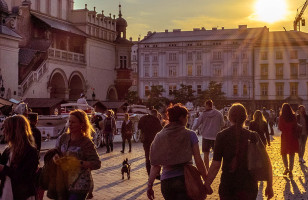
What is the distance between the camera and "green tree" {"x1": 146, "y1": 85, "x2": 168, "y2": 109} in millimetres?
83938

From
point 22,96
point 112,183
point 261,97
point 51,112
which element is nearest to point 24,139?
point 112,183

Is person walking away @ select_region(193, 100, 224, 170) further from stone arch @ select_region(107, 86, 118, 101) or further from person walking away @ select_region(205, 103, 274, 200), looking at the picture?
stone arch @ select_region(107, 86, 118, 101)

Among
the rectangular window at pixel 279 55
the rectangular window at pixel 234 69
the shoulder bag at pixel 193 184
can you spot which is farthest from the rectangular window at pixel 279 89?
the shoulder bag at pixel 193 184

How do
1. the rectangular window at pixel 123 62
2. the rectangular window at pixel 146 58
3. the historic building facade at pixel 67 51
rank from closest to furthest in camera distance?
the historic building facade at pixel 67 51
the rectangular window at pixel 123 62
the rectangular window at pixel 146 58

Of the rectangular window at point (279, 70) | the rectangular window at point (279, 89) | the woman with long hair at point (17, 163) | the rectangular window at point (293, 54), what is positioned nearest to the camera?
the woman with long hair at point (17, 163)

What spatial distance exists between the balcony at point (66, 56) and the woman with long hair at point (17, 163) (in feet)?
138

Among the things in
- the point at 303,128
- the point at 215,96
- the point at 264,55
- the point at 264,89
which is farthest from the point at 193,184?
the point at 264,55

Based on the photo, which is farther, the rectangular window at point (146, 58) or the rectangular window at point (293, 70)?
the rectangular window at point (146, 58)

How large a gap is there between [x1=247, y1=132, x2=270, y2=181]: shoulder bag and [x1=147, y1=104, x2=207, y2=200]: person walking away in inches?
20.2

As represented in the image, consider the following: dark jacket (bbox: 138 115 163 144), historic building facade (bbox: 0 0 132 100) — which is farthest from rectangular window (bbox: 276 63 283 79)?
dark jacket (bbox: 138 115 163 144)

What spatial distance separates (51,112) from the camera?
113ft

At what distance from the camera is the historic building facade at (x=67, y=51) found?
152 feet

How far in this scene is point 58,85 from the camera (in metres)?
50.4

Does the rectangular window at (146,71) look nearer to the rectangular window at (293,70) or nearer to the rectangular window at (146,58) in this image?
the rectangular window at (146,58)
